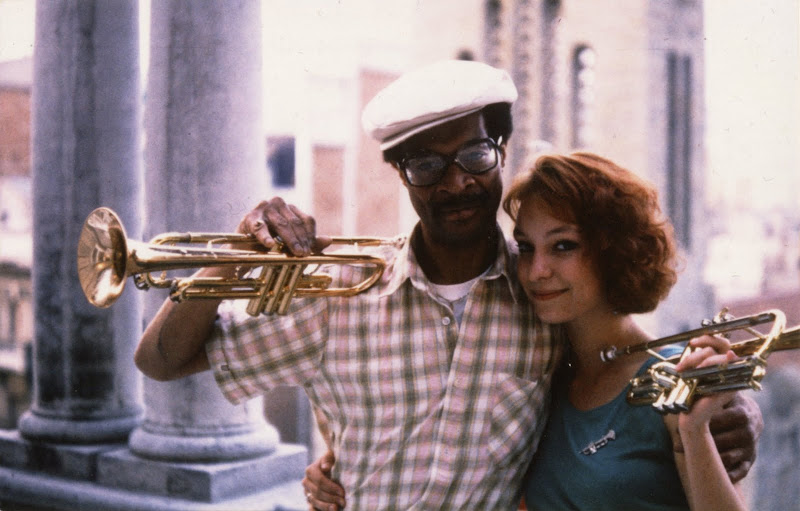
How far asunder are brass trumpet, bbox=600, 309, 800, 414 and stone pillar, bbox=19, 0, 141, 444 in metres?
3.02

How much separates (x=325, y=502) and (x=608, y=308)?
3.76 feet

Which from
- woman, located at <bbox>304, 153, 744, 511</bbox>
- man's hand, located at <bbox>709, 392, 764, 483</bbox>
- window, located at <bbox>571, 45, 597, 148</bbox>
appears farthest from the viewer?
window, located at <bbox>571, 45, 597, 148</bbox>

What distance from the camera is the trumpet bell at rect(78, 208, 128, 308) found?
8.57 feet

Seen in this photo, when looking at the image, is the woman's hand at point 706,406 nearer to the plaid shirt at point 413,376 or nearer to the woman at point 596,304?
A: the woman at point 596,304

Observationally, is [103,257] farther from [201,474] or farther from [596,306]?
[201,474]

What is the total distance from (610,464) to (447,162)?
105 centimetres

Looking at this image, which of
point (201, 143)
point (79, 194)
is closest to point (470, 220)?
point (201, 143)

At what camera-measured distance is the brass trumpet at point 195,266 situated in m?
2.61

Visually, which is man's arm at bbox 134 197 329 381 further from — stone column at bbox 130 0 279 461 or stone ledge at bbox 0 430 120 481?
stone ledge at bbox 0 430 120 481

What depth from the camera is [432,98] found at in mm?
2914

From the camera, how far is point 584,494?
108 inches

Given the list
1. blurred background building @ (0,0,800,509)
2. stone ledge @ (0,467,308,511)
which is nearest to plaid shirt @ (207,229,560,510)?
stone ledge @ (0,467,308,511)

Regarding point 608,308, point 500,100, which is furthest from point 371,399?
point 500,100

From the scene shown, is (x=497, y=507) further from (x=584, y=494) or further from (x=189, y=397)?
(x=189, y=397)
